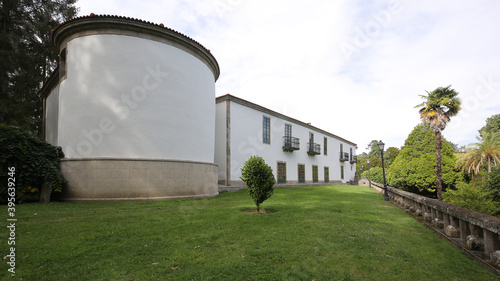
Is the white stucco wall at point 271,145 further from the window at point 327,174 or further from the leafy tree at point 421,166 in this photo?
the leafy tree at point 421,166

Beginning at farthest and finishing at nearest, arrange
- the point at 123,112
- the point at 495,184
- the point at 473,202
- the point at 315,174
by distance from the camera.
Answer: the point at 315,174, the point at 123,112, the point at 495,184, the point at 473,202

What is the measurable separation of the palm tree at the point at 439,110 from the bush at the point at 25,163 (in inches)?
1004

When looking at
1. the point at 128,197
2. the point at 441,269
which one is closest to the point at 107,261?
the point at 441,269

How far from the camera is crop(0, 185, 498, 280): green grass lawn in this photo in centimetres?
350

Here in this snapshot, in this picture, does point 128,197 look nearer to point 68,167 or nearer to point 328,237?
point 68,167

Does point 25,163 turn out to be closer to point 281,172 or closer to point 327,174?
point 281,172

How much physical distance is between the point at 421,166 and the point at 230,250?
25.7m

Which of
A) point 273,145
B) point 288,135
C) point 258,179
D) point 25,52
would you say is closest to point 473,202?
point 258,179

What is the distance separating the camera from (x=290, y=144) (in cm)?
2602

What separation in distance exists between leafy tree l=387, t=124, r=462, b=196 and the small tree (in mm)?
21837

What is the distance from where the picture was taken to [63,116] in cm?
1185

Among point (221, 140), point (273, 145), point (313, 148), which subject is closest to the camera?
point (221, 140)

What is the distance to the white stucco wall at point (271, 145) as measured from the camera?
20.2 m

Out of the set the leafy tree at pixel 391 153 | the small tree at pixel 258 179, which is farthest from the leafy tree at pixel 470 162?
the leafy tree at pixel 391 153
